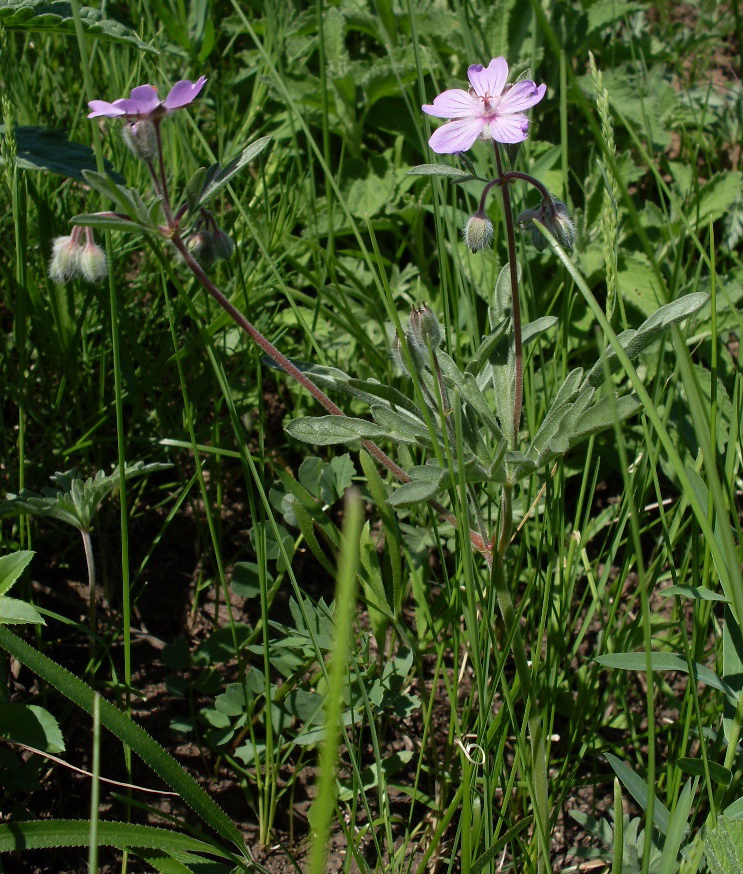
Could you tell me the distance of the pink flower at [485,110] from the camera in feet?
4.91

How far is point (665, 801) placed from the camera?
1731 mm

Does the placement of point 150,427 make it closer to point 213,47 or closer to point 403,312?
point 403,312

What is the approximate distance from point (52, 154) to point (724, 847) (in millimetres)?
2036

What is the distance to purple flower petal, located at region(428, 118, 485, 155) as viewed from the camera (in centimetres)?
150

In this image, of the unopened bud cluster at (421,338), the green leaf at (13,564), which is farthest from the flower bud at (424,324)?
the green leaf at (13,564)

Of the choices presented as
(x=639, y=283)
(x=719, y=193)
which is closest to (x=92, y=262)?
(x=639, y=283)

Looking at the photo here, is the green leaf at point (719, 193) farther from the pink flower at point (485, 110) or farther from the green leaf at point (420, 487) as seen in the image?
the green leaf at point (420, 487)

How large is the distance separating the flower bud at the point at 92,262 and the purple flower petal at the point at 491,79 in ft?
2.72

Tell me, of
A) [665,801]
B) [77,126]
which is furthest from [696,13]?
[665,801]

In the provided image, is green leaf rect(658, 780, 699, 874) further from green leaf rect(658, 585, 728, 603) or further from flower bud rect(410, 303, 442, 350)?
flower bud rect(410, 303, 442, 350)

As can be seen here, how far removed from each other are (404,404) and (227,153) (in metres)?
1.57

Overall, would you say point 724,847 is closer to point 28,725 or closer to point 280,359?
point 280,359

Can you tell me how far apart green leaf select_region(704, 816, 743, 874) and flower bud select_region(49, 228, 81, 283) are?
5.18 ft

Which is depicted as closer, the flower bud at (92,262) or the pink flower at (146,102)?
the pink flower at (146,102)
